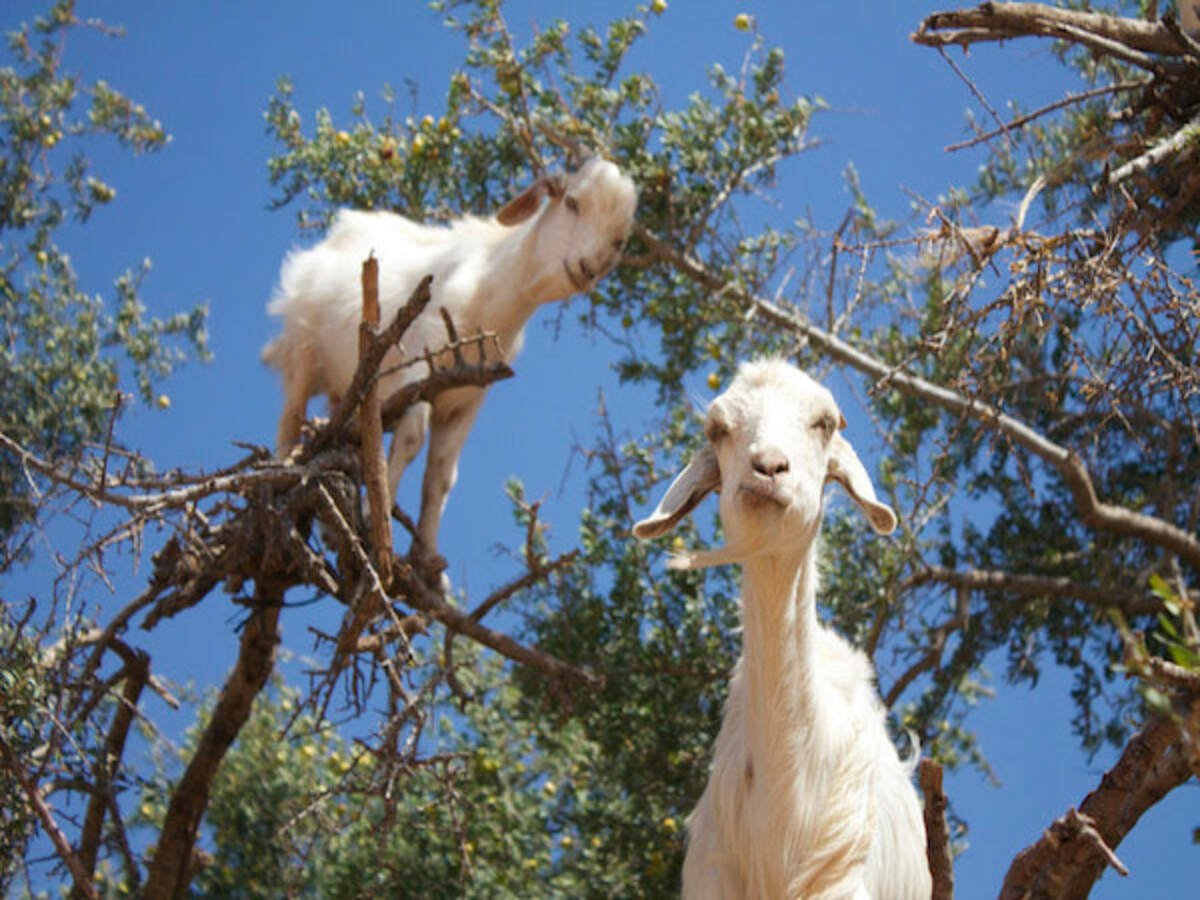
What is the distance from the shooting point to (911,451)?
7.60 metres

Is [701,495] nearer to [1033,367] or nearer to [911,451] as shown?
[911,451]

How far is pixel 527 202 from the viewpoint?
7.79 meters

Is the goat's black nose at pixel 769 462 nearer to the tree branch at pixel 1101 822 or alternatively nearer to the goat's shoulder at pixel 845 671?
the goat's shoulder at pixel 845 671

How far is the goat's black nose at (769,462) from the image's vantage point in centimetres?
421

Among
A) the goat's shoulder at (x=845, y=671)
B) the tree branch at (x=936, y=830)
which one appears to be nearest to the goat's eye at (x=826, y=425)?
the goat's shoulder at (x=845, y=671)

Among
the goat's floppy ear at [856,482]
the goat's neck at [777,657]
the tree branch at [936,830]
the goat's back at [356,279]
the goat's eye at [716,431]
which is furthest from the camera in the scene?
the goat's back at [356,279]

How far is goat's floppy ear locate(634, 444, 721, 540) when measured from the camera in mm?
4477

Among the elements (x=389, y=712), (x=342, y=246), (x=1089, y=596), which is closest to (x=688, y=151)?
(x=342, y=246)

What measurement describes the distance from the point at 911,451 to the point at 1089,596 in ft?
3.20

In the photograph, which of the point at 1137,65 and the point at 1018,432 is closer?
the point at 1137,65

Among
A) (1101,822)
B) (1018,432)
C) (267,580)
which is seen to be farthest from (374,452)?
(1101,822)

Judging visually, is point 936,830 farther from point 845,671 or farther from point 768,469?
point 845,671

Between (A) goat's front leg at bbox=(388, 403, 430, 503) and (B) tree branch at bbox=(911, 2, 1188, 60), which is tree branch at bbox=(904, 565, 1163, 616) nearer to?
(A) goat's front leg at bbox=(388, 403, 430, 503)

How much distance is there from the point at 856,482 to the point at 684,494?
0.42m
